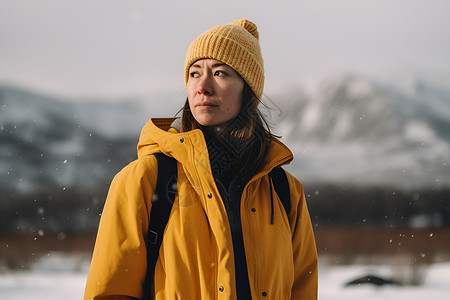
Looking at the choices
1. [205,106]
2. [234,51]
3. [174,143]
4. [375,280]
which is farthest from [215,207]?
[375,280]

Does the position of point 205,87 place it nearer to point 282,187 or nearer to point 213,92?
point 213,92

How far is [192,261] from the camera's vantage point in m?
1.21

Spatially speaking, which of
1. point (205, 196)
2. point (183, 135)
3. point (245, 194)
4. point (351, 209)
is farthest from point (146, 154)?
point (351, 209)

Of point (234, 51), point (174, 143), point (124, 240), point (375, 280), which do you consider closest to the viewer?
point (124, 240)

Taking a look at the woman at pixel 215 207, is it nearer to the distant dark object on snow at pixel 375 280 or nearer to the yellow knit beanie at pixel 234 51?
the yellow knit beanie at pixel 234 51

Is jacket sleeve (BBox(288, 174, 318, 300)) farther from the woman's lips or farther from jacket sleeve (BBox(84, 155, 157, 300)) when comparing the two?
jacket sleeve (BBox(84, 155, 157, 300))

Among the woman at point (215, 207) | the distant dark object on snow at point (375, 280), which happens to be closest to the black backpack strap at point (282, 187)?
the woman at point (215, 207)

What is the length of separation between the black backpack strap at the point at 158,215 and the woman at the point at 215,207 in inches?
0.7

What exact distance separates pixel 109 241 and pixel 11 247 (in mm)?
4843

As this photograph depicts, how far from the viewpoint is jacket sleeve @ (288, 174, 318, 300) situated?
1537 millimetres

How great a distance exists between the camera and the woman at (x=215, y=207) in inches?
47.2

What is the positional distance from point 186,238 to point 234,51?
73 cm

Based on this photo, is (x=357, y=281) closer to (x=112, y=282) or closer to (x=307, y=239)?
(x=307, y=239)

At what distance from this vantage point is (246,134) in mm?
1515
